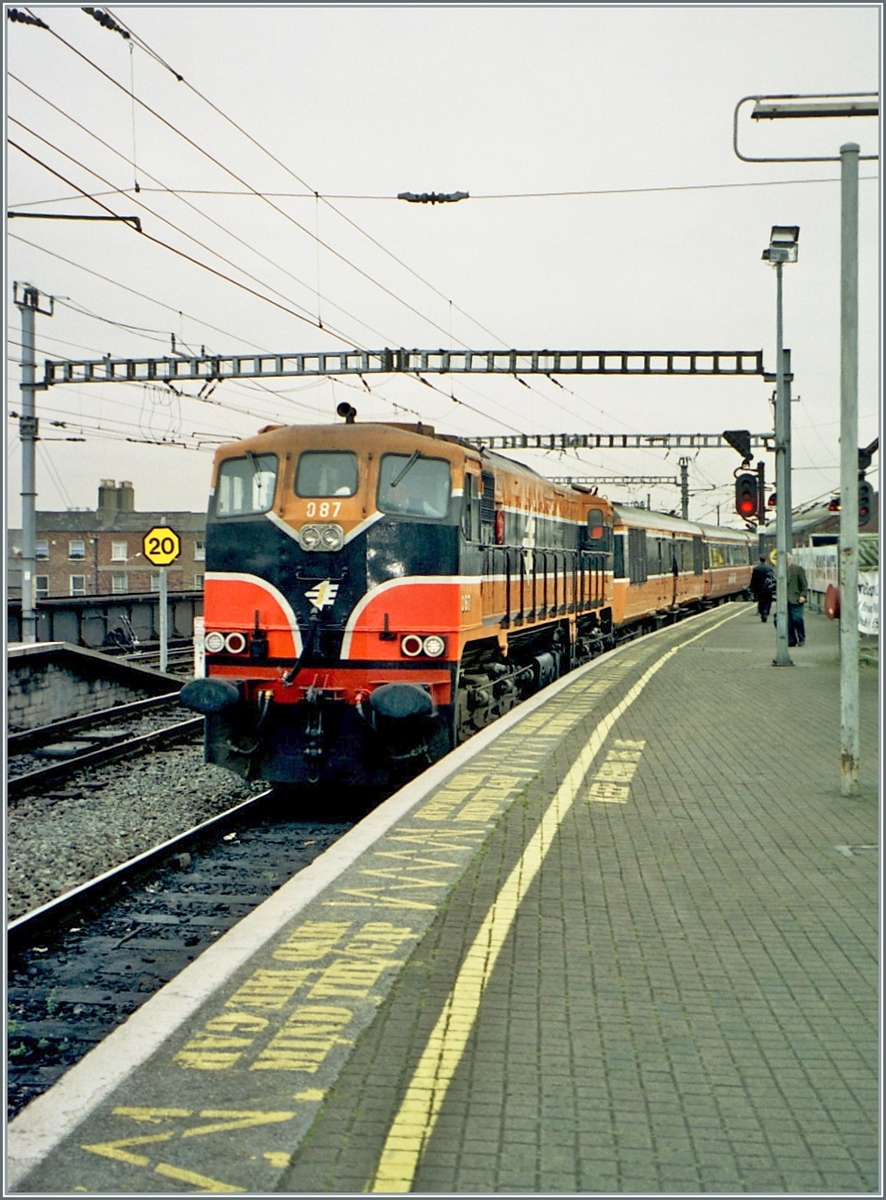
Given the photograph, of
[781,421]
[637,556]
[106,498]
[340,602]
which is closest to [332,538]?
[340,602]

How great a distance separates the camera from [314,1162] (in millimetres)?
3873

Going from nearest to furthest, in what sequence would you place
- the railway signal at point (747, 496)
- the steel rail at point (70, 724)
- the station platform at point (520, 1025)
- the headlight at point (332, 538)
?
the station platform at point (520, 1025)
the headlight at point (332, 538)
the steel rail at point (70, 724)
the railway signal at point (747, 496)

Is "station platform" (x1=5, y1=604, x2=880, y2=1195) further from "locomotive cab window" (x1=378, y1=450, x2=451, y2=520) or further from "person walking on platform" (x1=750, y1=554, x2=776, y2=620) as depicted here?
"person walking on platform" (x1=750, y1=554, x2=776, y2=620)

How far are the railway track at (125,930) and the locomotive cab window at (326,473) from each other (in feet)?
10.5

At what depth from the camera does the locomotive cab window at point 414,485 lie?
11.7 metres

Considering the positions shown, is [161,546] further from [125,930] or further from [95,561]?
[95,561]

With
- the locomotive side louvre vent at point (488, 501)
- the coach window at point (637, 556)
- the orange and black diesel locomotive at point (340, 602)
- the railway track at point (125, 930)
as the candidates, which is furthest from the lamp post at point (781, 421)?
the railway track at point (125, 930)

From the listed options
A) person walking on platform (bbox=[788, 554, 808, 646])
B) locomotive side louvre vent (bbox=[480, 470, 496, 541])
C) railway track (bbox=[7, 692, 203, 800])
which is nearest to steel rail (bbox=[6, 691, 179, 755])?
railway track (bbox=[7, 692, 203, 800])

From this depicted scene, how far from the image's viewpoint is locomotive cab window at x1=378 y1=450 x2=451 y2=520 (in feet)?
38.4

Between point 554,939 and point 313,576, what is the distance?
6092 millimetres

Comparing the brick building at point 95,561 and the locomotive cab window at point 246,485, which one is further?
the brick building at point 95,561

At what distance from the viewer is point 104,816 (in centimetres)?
1202

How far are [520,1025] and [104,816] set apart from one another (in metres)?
7.96

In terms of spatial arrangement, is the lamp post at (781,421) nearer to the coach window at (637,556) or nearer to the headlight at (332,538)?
the coach window at (637,556)
